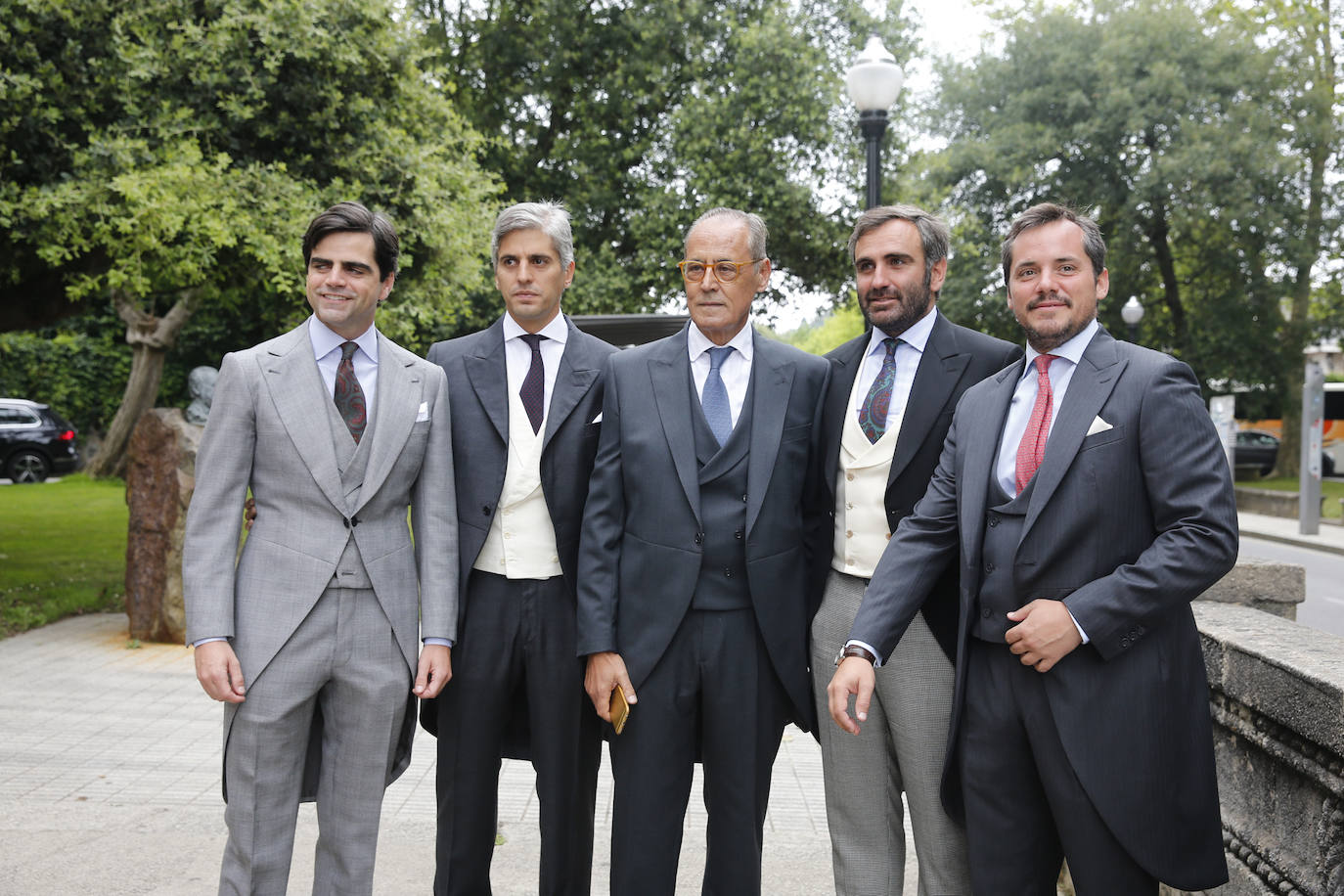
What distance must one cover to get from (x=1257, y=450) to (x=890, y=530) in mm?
36327

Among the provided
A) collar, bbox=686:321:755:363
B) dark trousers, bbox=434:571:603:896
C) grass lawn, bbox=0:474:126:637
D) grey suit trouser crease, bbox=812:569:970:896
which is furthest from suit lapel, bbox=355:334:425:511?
grass lawn, bbox=0:474:126:637

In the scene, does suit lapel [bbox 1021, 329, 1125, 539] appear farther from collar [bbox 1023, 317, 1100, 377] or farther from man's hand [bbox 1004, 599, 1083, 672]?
man's hand [bbox 1004, 599, 1083, 672]

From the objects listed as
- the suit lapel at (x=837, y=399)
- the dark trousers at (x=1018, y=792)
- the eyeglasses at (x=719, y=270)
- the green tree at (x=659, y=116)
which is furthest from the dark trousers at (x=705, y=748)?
the green tree at (x=659, y=116)

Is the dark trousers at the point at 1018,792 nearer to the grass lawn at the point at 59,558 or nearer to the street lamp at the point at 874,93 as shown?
the street lamp at the point at 874,93

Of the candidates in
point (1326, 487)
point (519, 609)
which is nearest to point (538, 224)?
point (519, 609)

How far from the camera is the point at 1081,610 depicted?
245 centimetres

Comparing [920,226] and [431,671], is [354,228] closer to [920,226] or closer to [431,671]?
[431,671]

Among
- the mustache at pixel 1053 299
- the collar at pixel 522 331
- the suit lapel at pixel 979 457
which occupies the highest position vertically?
the mustache at pixel 1053 299

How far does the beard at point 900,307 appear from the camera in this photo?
324 centimetres

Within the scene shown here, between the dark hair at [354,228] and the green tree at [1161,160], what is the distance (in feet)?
77.2

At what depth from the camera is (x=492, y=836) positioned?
11.0 ft

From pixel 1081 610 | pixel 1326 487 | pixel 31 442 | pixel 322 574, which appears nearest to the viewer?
pixel 1081 610

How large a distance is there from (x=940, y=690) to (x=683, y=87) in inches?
748

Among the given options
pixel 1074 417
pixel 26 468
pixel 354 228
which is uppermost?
pixel 354 228
